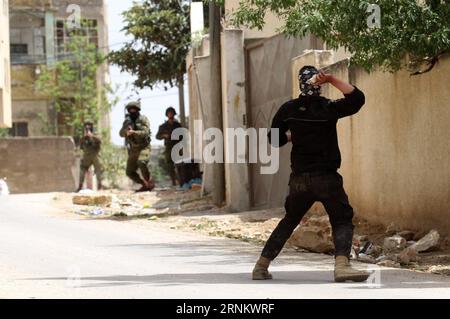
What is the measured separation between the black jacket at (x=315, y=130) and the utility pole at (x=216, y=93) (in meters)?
10.2

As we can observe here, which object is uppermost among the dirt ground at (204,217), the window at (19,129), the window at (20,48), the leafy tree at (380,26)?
the window at (20,48)

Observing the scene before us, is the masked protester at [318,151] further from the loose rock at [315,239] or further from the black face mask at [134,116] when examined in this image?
the black face mask at [134,116]

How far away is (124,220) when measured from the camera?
18.2 meters

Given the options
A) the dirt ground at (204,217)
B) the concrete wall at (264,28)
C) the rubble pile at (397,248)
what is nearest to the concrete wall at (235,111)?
the dirt ground at (204,217)

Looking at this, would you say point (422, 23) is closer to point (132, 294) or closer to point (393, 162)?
point (393, 162)

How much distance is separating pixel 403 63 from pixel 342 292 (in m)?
5.11

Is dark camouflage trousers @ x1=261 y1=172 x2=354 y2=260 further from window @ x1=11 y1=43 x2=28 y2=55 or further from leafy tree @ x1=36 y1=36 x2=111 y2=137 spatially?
window @ x1=11 y1=43 x2=28 y2=55

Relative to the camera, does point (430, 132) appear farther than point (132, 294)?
Yes

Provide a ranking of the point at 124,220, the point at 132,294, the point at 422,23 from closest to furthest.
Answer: the point at 132,294, the point at 422,23, the point at 124,220

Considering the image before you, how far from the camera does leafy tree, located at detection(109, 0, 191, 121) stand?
35.6 m

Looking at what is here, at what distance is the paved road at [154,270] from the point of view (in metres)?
8.76

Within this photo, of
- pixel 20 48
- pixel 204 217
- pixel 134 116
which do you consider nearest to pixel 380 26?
pixel 204 217
